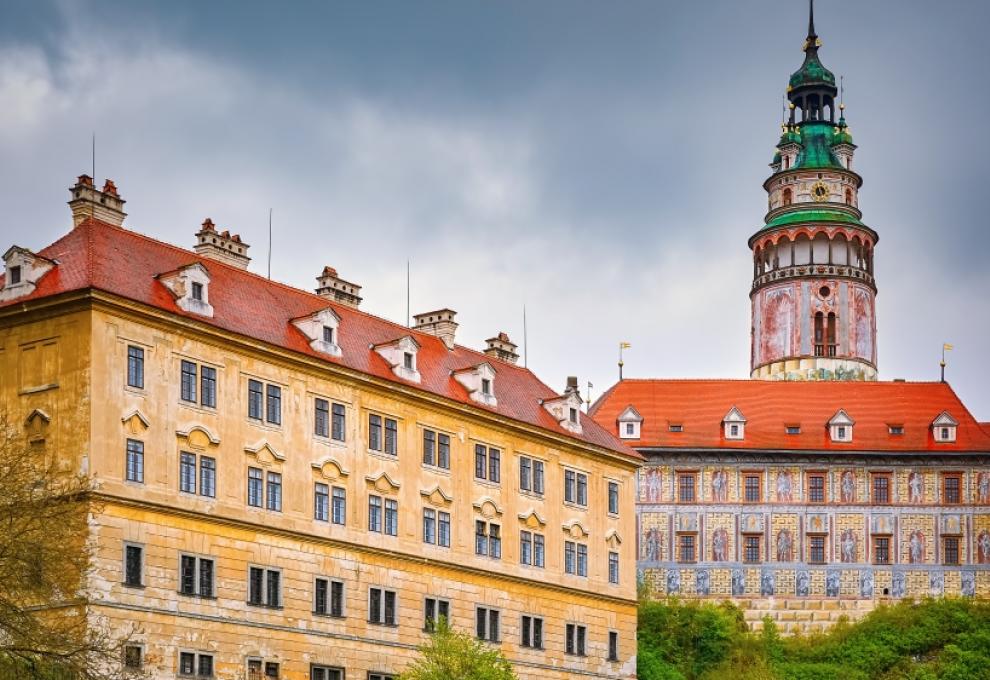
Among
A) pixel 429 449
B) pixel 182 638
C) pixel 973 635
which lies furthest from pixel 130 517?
pixel 973 635

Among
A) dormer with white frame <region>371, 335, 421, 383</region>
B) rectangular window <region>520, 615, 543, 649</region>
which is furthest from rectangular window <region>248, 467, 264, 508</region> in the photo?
rectangular window <region>520, 615, 543, 649</region>

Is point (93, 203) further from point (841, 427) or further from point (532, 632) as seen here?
point (841, 427)

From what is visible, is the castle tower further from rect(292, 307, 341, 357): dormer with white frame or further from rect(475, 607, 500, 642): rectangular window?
rect(292, 307, 341, 357): dormer with white frame

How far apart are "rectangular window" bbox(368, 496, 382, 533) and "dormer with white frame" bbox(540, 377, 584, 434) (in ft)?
33.9

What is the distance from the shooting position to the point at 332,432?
58.2 m

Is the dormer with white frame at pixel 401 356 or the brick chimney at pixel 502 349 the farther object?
the brick chimney at pixel 502 349

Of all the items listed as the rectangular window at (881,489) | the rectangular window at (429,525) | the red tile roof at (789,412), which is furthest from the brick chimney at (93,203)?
the rectangular window at (881,489)

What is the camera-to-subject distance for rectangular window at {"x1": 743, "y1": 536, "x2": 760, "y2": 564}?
88250 mm

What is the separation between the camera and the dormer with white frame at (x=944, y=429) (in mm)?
89750

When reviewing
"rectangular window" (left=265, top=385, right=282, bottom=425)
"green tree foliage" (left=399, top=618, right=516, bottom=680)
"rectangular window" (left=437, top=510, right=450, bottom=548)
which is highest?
"rectangular window" (left=265, top=385, right=282, bottom=425)

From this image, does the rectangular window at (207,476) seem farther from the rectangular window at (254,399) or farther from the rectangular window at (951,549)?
the rectangular window at (951,549)

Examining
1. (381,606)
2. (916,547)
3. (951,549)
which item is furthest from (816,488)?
(381,606)

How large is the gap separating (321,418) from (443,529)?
6.06 meters

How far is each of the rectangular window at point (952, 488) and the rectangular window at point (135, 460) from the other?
153 ft
